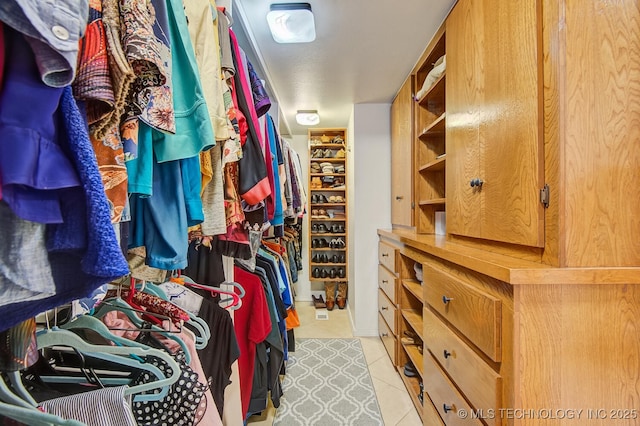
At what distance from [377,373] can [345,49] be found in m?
2.23

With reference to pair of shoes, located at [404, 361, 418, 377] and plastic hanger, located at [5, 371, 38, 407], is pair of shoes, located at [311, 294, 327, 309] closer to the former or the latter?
pair of shoes, located at [404, 361, 418, 377]

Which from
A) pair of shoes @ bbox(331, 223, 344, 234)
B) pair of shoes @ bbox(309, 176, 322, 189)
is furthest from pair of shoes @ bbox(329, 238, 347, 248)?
pair of shoes @ bbox(309, 176, 322, 189)

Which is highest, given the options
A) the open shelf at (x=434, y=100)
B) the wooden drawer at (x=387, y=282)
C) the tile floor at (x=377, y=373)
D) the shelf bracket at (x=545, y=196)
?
the open shelf at (x=434, y=100)

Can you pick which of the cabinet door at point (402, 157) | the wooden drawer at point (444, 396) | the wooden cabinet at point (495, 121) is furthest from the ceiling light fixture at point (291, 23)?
the wooden drawer at point (444, 396)

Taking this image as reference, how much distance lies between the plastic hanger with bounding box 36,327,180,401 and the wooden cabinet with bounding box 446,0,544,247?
105cm

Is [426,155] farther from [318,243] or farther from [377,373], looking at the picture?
[318,243]

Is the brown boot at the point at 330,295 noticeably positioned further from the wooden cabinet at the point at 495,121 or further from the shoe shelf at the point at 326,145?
the wooden cabinet at the point at 495,121

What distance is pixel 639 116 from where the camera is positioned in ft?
2.64

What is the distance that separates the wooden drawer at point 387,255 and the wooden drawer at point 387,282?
5cm

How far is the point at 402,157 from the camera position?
95.0 inches

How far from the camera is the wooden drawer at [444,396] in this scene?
3.49ft

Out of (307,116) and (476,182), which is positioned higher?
(307,116)

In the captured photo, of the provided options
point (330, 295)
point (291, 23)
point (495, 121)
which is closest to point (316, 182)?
point (330, 295)

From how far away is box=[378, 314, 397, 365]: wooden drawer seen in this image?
2.22 m
